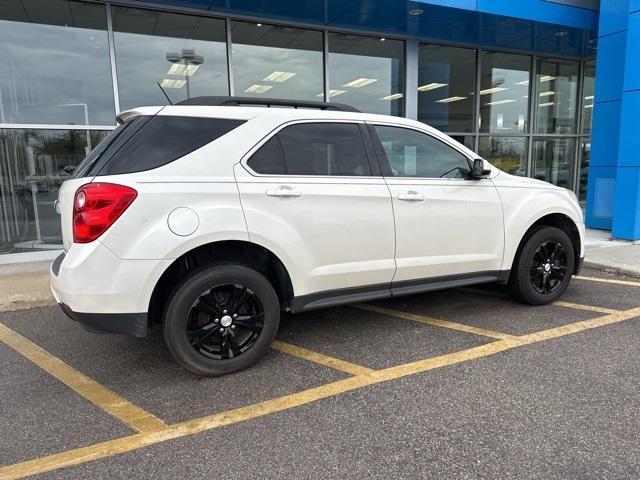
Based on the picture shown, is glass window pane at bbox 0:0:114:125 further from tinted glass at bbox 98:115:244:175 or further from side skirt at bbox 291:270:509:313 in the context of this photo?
side skirt at bbox 291:270:509:313

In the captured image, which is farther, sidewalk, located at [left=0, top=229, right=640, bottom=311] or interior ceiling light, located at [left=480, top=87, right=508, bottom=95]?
interior ceiling light, located at [left=480, top=87, right=508, bottom=95]

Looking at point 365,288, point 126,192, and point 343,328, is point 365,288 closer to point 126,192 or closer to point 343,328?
point 343,328

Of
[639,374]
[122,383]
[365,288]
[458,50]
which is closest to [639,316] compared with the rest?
[639,374]

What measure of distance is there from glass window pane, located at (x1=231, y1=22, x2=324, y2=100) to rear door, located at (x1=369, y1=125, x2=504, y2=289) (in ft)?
20.0

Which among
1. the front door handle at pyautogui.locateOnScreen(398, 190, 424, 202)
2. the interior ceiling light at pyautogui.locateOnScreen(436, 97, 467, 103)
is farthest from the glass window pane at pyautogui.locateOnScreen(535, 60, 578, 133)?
the front door handle at pyautogui.locateOnScreen(398, 190, 424, 202)

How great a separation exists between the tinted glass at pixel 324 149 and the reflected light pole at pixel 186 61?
6203 mm

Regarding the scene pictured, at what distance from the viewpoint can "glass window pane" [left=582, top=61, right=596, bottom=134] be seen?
1291 cm

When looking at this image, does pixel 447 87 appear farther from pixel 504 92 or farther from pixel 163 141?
pixel 163 141

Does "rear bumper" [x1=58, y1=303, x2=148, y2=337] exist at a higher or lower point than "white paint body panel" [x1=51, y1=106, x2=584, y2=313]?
lower

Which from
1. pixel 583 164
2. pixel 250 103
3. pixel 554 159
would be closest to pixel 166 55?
pixel 250 103

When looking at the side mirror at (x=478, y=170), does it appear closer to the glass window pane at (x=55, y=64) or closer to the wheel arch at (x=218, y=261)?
the wheel arch at (x=218, y=261)

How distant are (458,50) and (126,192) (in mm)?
10211

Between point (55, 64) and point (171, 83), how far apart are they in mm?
1909

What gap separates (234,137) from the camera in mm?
3439
